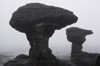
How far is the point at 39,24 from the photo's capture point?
4416 cm

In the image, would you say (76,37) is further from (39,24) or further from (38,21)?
(38,21)

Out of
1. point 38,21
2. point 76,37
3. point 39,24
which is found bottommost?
point 39,24

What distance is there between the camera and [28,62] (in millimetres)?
42125

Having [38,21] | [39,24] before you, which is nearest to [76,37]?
[39,24]

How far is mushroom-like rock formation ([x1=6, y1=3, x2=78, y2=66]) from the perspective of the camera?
42938 mm

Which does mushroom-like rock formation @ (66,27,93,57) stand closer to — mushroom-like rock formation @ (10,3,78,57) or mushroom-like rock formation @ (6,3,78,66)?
mushroom-like rock formation @ (6,3,78,66)

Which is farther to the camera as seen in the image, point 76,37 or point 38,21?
point 76,37

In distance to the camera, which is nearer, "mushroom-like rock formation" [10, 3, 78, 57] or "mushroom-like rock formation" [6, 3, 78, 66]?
"mushroom-like rock formation" [6, 3, 78, 66]

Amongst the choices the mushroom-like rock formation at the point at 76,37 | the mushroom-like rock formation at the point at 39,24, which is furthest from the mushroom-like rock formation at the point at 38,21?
the mushroom-like rock formation at the point at 76,37

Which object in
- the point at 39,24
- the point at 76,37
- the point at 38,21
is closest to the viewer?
the point at 39,24

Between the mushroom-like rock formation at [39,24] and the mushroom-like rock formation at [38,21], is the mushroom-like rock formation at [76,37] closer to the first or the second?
the mushroom-like rock formation at [39,24]

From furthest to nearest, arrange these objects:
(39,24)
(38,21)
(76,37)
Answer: (76,37) → (38,21) → (39,24)

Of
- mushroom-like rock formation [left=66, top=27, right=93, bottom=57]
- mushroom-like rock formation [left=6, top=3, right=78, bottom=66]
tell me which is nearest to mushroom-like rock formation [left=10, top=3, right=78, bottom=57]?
mushroom-like rock formation [left=6, top=3, right=78, bottom=66]

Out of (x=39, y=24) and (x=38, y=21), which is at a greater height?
(x=38, y=21)
